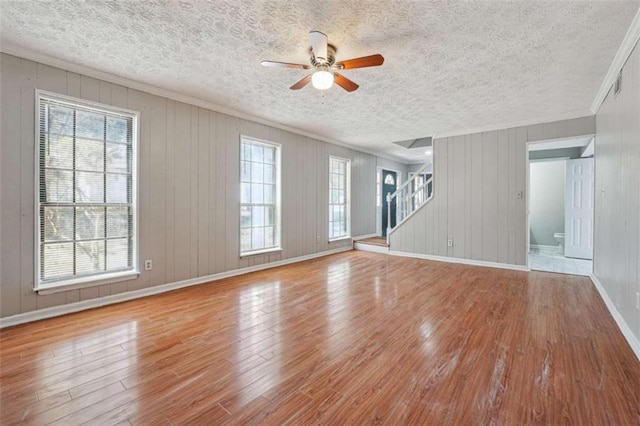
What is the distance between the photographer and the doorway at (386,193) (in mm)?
8664

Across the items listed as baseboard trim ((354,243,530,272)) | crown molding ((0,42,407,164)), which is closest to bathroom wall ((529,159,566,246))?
baseboard trim ((354,243,530,272))

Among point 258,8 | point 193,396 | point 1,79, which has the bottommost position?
point 193,396

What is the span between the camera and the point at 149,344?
7.83 feet

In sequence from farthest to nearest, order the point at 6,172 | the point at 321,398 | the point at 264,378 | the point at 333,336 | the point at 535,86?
the point at 535,86
the point at 6,172
the point at 333,336
the point at 264,378
the point at 321,398

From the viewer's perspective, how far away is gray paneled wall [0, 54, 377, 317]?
276 cm

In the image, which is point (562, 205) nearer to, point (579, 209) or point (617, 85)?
point (579, 209)

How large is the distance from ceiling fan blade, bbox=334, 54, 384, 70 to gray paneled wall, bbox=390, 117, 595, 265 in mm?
4041

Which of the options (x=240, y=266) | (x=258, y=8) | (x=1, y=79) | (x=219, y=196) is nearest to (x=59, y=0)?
(x=1, y=79)

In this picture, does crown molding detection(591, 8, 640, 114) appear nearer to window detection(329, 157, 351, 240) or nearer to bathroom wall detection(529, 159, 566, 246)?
bathroom wall detection(529, 159, 566, 246)

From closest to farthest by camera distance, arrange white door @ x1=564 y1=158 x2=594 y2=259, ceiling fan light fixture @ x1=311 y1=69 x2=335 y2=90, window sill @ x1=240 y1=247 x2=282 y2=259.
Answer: ceiling fan light fixture @ x1=311 y1=69 x2=335 y2=90 < window sill @ x1=240 y1=247 x2=282 y2=259 < white door @ x1=564 y1=158 x2=594 y2=259

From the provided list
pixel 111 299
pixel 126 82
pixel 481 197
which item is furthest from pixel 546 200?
pixel 111 299

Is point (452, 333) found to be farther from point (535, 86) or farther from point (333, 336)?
point (535, 86)

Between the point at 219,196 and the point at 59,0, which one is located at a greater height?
the point at 59,0

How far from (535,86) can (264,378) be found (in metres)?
4.35
